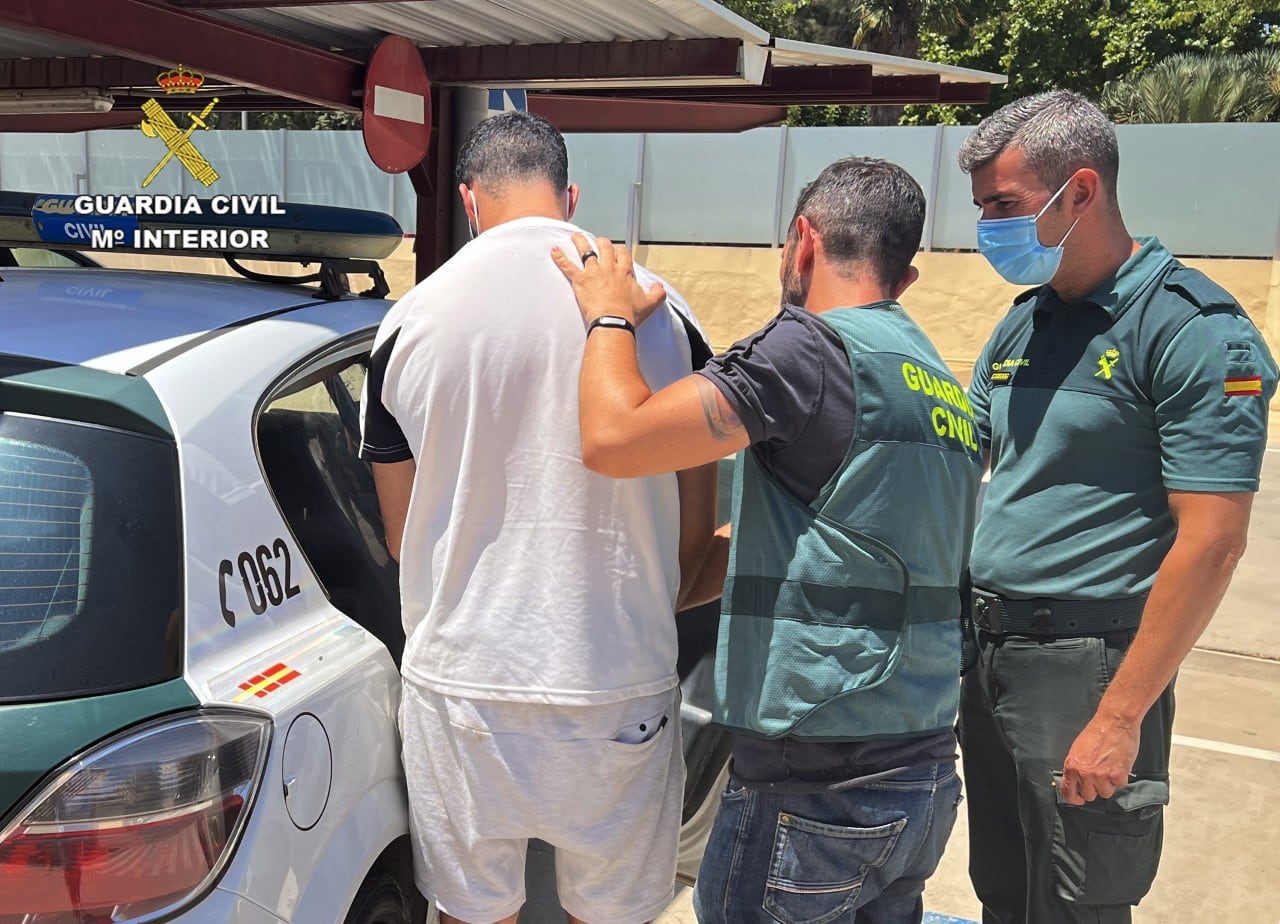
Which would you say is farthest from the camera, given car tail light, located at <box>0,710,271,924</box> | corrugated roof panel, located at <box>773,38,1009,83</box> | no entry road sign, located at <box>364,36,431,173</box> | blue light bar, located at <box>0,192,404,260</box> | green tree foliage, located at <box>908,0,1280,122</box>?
green tree foliage, located at <box>908,0,1280,122</box>

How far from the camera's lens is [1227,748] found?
451 centimetres

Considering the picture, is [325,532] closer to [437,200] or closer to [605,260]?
[605,260]

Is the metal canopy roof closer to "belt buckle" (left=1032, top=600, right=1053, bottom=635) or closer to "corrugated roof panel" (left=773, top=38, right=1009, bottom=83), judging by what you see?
"corrugated roof panel" (left=773, top=38, right=1009, bottom=83)

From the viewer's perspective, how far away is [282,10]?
386cm

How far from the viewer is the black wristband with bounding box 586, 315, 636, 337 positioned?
5.81 ft

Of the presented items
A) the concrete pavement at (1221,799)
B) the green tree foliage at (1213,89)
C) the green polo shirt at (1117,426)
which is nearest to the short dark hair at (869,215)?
the green polo shirt at (1117,426)

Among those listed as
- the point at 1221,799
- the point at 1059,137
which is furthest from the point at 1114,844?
the point at 1221,799

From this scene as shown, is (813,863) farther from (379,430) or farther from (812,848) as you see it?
(379,430)

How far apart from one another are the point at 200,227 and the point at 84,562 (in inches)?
48.4

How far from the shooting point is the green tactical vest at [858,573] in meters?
1.78

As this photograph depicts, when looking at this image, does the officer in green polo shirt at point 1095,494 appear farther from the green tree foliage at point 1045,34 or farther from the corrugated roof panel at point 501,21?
the green tree foliage at point 1045,34

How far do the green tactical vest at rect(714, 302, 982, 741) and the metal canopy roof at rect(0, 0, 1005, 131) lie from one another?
2.58 meters

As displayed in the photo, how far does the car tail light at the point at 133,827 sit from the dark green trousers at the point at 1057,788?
151cm

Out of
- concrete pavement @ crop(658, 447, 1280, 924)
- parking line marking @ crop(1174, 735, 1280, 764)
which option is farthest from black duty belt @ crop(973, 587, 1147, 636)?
parking line marking @ crop(1174, 735, 1280, 764)
